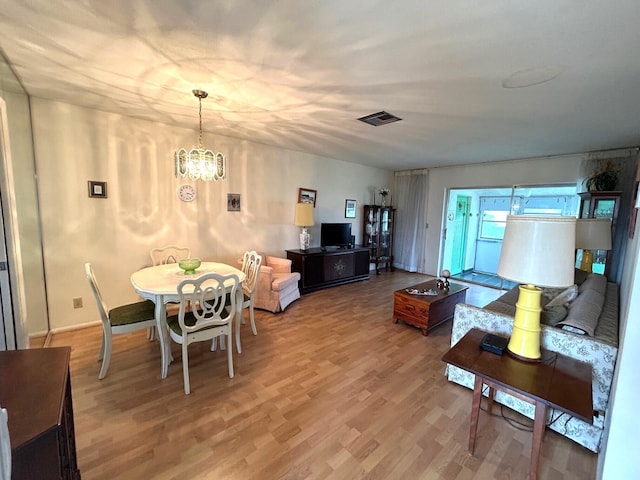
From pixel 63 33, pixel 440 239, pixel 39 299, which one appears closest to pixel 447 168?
pixel 440 239

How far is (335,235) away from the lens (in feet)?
17.3

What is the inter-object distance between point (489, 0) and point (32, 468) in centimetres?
242

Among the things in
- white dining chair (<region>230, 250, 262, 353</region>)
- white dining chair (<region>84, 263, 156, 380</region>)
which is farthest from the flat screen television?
white dining chair (<region>84, 263, 156, 380</region>)

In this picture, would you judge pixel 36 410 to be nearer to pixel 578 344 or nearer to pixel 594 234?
pixel 578 344

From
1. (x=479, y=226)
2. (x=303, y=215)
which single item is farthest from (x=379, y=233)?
(x=479, y=226)

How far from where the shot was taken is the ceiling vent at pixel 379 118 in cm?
288

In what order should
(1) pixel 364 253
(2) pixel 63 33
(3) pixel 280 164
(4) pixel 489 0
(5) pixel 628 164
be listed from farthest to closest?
(1) pixel 364 253 → (3) pixel 280 164 → (5) pixel 628 164 → (2) pixel 63 33 → (4) pixel 489 0

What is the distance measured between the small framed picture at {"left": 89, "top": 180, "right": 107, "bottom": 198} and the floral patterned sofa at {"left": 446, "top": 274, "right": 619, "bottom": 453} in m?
3.85

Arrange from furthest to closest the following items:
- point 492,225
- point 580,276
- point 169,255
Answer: point 492,225
point 169,255
point 580,276

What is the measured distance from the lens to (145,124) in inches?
130

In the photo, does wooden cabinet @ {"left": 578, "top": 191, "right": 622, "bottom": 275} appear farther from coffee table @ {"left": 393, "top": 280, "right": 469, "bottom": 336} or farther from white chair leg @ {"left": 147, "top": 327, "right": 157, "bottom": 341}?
white chair leg @ {"left": 147, "top": 327, "right": 157, "bottom": 341}

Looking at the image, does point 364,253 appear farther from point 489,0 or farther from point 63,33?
point 63,33

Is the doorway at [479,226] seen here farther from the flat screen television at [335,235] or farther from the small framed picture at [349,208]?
the flat screen television at [335,235]

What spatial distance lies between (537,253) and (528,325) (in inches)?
18.7
